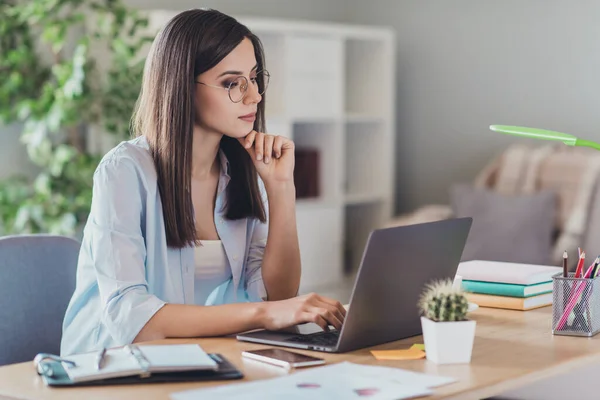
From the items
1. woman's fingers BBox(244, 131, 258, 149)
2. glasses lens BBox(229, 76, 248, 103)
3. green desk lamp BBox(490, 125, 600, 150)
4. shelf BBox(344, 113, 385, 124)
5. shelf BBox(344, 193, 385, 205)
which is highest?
glasses lens BBox(229, 76, 248, 103)

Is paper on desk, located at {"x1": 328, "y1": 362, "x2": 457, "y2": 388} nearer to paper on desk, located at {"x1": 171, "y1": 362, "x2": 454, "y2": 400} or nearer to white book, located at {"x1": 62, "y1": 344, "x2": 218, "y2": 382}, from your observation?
paper on desk, located at {"x1": 171, "y1": 362, "x2": 454, "y2": 400}

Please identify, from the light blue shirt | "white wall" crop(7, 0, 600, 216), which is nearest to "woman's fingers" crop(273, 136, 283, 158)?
the light blue shirt

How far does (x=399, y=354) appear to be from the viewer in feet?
4.88

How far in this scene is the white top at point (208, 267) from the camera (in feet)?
6.61

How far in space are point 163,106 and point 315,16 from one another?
3.55 meters

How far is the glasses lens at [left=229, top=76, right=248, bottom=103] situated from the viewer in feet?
6.42

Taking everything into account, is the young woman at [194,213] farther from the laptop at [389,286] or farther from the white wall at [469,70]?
the white wall at [469,70]

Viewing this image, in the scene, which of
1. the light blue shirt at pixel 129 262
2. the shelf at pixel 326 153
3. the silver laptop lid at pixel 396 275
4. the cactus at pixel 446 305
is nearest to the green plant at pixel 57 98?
the shelf at pixel 326 153

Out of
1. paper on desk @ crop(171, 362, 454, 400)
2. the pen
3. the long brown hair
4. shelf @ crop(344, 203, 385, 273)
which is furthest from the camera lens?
shelf @ crop(344, 203, 385, 273)

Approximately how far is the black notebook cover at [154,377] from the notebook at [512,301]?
2.48 ft

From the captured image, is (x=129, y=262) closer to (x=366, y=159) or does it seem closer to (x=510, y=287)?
(x=510, y=287)

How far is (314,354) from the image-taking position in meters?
1.49

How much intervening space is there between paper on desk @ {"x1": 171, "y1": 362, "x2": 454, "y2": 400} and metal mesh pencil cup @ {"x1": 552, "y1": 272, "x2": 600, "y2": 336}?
0.42m

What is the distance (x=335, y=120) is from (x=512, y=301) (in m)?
2.93
